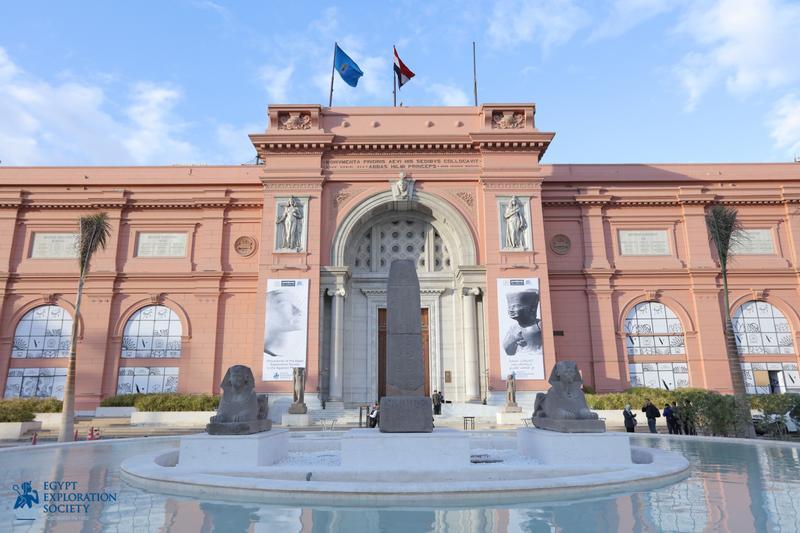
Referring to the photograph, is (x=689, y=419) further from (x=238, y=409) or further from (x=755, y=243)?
(x=755, y=243)

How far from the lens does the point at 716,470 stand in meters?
8.55

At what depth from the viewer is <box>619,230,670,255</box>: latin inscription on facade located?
2662 centimetres

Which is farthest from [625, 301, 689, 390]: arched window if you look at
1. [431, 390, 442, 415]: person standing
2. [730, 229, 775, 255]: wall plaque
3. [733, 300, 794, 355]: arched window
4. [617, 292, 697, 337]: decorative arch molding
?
[431, 390, 442, 415]: person standing

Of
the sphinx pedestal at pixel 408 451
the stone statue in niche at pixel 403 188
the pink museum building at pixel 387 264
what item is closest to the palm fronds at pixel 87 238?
the pink museum building at pixel 387 264

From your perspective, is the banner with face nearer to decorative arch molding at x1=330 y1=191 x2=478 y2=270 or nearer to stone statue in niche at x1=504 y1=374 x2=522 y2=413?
decorative arch molding at x1=330 y1=191 x2=478 y2=270

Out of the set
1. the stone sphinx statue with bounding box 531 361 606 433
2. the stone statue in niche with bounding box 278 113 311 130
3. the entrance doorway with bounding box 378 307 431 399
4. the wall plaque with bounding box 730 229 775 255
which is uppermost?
the stone statue in niche with bounding box 278 113 311 130

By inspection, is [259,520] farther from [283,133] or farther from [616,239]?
[616,239]

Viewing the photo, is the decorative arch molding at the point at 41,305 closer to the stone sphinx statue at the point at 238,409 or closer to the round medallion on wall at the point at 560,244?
Result: the stone sphinx statue at the point at 238,409

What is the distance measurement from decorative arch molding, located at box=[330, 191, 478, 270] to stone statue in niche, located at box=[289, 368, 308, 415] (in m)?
5.63

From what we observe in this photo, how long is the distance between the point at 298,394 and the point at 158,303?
983 cm

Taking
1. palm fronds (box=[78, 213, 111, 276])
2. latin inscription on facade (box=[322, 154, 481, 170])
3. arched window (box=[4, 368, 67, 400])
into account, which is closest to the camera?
palm fronds (box=[78, 213, 111, 276])

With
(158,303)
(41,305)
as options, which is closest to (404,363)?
(158,303)

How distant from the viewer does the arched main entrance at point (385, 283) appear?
24125mm

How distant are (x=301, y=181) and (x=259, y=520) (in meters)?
20.8
